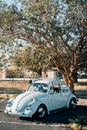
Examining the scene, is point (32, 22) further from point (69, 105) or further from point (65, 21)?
point (69, 105)

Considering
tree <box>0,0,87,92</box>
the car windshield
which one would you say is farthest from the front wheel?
tree <box>0,0,87,92</box>

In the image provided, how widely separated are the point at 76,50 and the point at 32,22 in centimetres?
495

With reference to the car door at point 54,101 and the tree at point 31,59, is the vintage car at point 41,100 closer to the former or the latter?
the car door at point 54,101

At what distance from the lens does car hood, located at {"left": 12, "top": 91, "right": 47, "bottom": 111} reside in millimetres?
13680

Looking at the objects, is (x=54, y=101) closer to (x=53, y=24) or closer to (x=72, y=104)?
(x=72, y=104)

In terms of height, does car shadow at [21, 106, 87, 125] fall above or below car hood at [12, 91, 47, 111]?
below

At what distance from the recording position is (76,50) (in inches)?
947

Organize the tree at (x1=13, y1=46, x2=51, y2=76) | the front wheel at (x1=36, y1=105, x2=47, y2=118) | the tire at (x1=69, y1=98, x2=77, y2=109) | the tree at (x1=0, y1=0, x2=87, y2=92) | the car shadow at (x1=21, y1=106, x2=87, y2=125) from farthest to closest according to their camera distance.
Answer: the tree at (x1=13, y1=46, x2=51, y2=76)
the tree at (x1=0, y1=0, x2=87, y2=92)
the tire at (x1=69, y1=98, x2=77, y2=109)
the front wheel at (x1=36, y1=105, x2=47, y2=118)
the car shadow at (x1=21, y1=106, x2=87, y2=125)

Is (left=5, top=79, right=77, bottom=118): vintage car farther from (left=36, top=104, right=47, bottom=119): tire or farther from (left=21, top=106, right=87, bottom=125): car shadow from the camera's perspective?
(left=21, top=106, right=87, bottom=125): car shadow

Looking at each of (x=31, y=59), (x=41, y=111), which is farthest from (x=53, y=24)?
(x=41, y=111)

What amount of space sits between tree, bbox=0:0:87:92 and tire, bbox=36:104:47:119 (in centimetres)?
769

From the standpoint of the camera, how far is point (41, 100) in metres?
14.3

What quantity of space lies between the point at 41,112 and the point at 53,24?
820 cm

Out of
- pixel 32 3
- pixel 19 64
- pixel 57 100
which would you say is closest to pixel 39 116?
pixel 57 100
